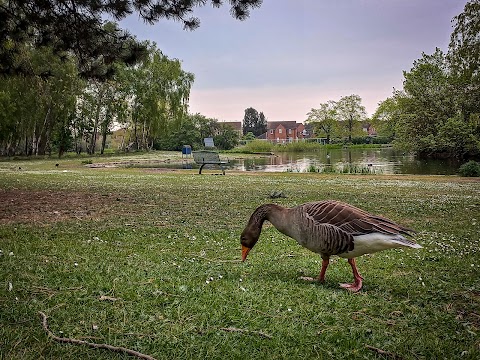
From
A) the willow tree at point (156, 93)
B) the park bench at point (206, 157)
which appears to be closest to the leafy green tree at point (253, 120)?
the willow tree at point (156, 93)

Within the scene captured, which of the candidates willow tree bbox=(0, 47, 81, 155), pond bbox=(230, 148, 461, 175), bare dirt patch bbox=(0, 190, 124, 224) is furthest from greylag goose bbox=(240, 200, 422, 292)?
willow tree bbox=(0, 47, 81, 155)

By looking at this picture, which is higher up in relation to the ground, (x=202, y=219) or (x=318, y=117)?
(x=318, y=117)

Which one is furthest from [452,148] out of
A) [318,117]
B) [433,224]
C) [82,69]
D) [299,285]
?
[318,117]

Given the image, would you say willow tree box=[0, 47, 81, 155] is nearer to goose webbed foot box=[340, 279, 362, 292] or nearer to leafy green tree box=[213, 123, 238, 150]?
leafy green tree box=[213, 123, 238, 150]

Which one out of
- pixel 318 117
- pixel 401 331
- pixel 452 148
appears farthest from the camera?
pixel 318 117

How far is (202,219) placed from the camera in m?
9.19

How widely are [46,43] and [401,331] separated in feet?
37.5

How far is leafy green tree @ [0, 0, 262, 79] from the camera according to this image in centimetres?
980

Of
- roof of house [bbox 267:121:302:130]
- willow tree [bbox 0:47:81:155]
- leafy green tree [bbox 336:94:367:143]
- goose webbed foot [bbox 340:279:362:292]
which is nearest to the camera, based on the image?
goose webbed foot [bbox 340:279:362:292]

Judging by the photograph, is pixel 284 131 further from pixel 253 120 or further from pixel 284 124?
pixel 253 120

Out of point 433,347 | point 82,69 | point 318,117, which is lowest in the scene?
point 433,347

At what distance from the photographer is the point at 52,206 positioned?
33.4 ft

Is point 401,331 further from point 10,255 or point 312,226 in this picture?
point 10,255

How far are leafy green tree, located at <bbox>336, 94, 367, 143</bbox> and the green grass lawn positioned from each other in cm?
10318
